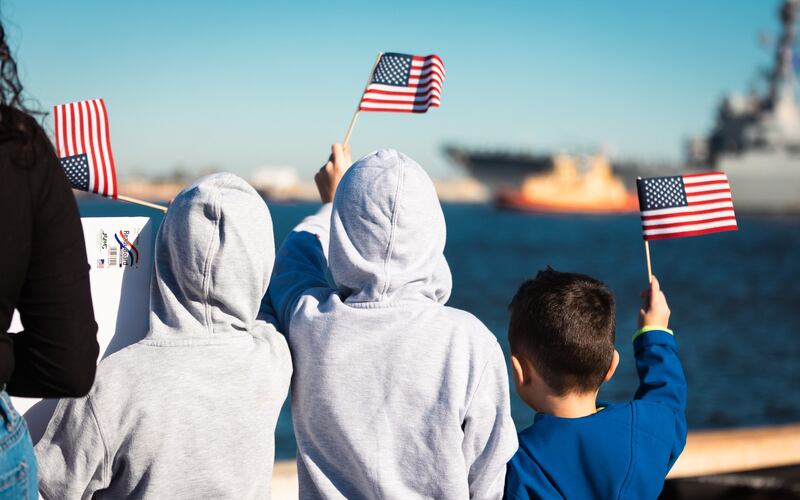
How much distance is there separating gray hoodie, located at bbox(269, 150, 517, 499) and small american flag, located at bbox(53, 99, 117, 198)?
0.76 metres

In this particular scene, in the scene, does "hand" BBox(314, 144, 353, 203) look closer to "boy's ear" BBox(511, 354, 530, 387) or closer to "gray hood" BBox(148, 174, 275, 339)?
"gray hood" BBox(148, 174, 275, 339)

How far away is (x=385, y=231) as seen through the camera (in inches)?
56.1

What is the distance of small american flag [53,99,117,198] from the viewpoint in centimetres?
193

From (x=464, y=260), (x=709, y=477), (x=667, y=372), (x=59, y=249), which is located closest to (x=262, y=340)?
(x=59, y=249)

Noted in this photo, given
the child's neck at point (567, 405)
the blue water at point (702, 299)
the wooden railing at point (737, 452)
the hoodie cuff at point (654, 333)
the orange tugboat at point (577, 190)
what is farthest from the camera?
the orange tugboat at point (577, 190)

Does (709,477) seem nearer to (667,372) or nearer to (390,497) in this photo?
(667,372)

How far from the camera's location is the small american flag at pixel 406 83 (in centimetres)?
233

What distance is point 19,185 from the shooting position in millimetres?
1001

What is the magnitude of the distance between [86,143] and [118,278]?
1.74ft

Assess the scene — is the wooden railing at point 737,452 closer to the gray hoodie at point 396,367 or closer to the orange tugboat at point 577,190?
the gray hoodie at point 396,367

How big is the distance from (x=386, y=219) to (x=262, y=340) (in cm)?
32

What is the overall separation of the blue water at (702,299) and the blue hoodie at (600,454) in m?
6.24

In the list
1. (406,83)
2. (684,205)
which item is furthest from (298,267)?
(684,205)

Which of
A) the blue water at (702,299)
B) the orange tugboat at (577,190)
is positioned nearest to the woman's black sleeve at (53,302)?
the blue water at (702,299)
